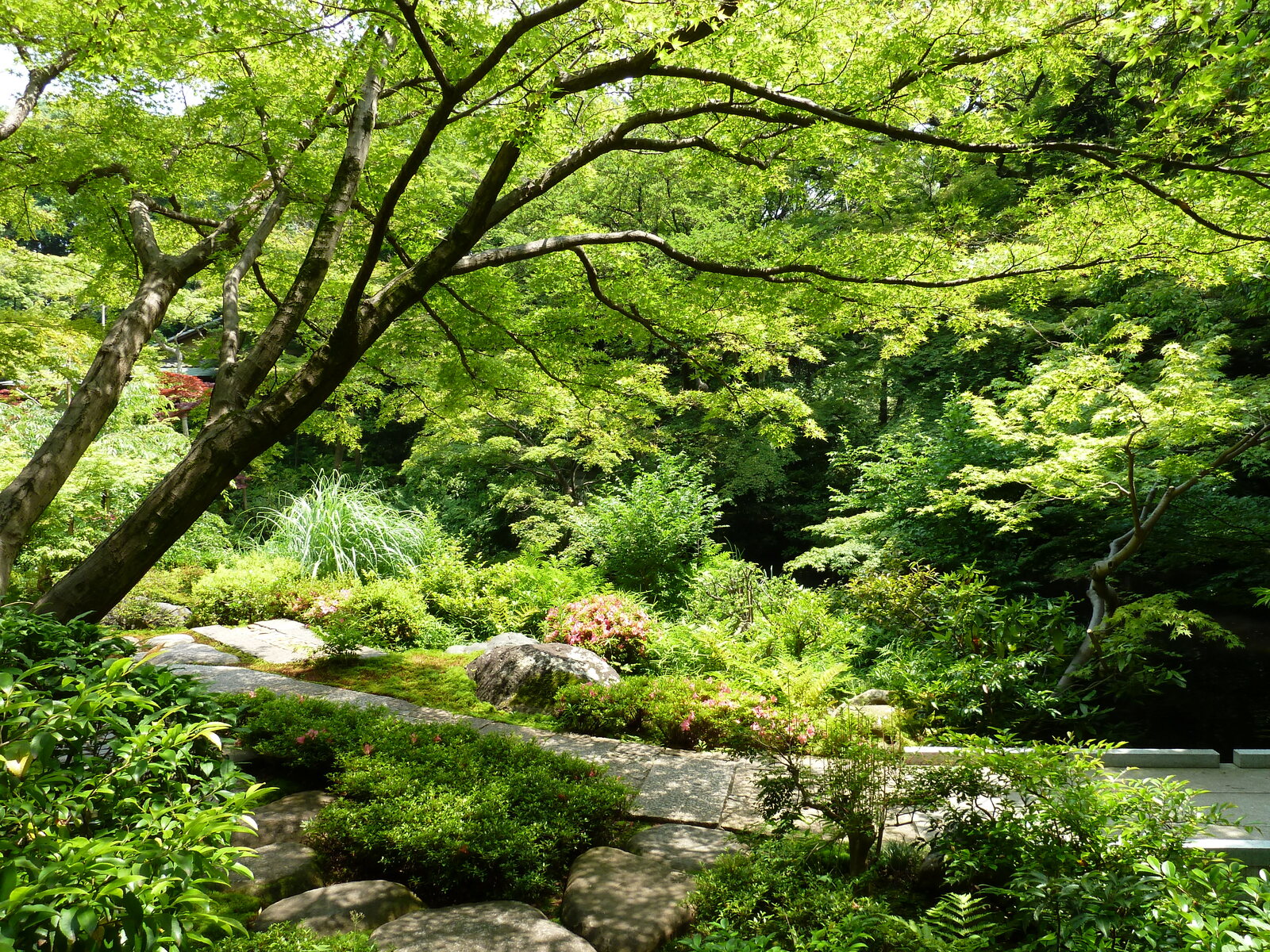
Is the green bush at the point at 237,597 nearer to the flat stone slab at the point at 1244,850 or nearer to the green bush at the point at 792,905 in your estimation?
the green bush at the point at 792,905

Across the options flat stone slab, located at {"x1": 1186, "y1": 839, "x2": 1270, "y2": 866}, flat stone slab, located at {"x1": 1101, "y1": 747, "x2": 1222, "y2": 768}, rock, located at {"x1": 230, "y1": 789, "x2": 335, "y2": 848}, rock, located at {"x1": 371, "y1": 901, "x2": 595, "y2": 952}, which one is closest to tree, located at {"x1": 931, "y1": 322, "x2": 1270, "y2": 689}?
flat stone slab, located at {"x1": 1101, "y1": 747, "x2": 1222, "y2": 768}

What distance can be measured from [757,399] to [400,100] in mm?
4203

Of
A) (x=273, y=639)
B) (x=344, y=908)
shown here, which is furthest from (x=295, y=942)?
(x=273, y=639)

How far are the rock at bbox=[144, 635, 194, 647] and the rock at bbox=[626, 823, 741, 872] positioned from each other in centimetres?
560

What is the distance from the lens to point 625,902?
2.73 meters

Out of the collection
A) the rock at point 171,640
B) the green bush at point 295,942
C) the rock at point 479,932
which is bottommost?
the rock at point 479,932

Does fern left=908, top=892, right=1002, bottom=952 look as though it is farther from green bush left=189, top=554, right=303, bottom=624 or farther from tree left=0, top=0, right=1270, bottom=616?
green bush left=189, top=554, right=303, bottom=624

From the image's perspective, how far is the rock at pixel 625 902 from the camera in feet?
8.35

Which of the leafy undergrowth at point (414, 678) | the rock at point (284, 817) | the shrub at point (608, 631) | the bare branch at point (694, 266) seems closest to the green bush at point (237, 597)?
the leafy undergrowth at point (414, 678)

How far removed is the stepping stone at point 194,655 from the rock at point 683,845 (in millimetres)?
4718

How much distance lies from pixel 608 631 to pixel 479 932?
364cm

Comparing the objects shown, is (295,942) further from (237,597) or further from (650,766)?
(237,597)

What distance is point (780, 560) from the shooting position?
1468cm

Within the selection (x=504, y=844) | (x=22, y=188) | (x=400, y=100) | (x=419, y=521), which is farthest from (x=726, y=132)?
(x=419, y=521)
